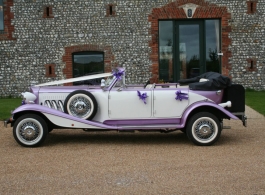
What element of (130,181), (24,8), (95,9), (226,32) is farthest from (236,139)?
(24,8)

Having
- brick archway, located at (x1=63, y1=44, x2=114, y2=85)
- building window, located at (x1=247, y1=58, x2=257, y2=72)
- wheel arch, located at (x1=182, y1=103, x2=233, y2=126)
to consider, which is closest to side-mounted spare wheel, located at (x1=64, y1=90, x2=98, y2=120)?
wheel arch, located at (x1=182, y1=103, x2=233, y2=126)

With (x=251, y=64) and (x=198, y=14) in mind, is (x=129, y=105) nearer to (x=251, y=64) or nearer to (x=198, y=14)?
(x=198, y=14)

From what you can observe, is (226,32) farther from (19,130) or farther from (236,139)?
(19,130)

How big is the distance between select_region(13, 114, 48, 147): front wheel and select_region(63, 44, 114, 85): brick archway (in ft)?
30.8

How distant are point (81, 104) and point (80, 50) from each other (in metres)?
9.41

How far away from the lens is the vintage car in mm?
7211

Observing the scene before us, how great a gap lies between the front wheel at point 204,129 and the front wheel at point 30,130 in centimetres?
267

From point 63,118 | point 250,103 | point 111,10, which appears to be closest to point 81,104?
point 63,118

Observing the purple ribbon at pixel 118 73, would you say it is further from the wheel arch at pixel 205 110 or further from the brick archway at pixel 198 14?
the brick archway at pixel 198 14

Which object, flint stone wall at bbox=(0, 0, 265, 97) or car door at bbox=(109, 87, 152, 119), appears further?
flint stone wall at bbox=(0, 0, 265, 97)

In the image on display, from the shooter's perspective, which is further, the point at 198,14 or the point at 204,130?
the point at 198,14

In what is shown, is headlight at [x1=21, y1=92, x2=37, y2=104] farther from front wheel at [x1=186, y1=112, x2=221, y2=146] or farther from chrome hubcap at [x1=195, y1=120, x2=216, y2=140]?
chrome hubcap at [x1=195, y1=120, x2=216, y2=140]

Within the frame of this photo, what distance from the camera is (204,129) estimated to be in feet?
23.7

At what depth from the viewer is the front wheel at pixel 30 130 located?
7199 millimetres
